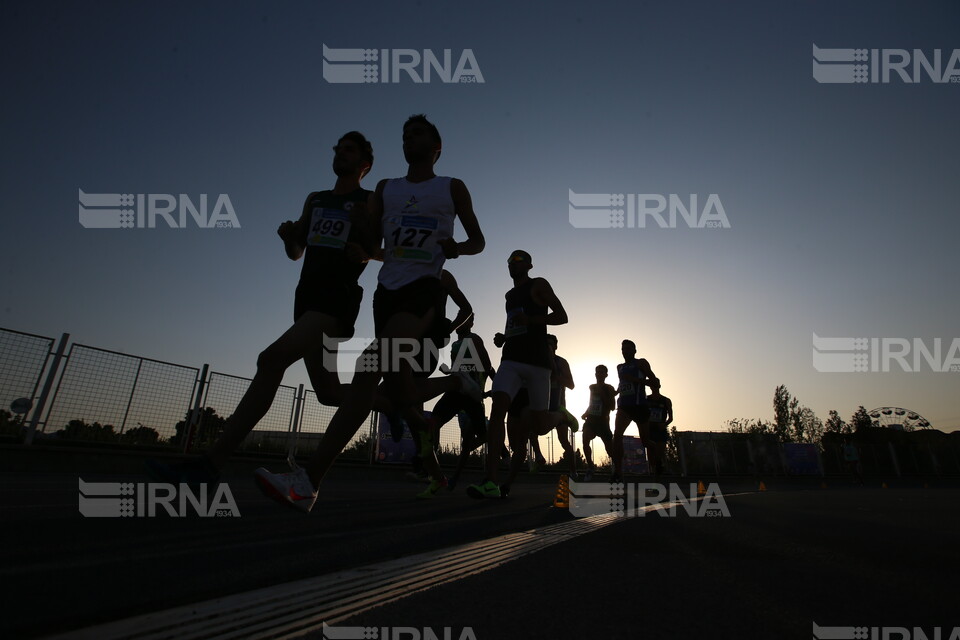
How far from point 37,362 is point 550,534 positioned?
30.4ft

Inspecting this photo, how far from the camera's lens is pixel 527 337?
19.9 ft

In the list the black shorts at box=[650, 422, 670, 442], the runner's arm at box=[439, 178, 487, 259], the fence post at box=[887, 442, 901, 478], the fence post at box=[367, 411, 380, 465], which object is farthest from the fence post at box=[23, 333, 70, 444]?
the fence post at box=[887, 442, 901, 478]

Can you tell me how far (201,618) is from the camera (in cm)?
104

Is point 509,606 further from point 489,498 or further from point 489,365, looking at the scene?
point 489,365

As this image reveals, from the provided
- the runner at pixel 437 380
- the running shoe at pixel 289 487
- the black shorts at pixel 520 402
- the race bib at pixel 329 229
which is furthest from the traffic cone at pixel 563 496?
the race bib at pixel 329 229

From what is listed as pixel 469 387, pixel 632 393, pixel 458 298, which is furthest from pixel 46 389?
pixel 632 393

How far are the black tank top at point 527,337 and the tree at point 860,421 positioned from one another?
90511mm

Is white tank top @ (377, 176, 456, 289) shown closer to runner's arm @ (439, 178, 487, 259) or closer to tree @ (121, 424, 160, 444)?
runner's arm @ (439, 178, 487, 259)

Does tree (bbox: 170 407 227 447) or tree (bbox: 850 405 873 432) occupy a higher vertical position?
tree (bbox: 850 405 873 432)

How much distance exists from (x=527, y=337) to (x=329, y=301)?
3.09 metres

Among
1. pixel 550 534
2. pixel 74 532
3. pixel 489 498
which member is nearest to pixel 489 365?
pixel 489 498

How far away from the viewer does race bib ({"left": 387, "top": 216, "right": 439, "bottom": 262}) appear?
334 cm

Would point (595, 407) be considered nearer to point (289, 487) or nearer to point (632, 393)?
point (632, 393)

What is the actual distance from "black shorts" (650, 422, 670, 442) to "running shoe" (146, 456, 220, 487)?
30.9ft
